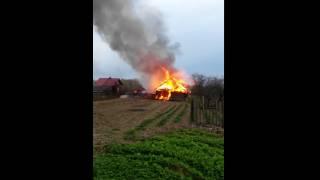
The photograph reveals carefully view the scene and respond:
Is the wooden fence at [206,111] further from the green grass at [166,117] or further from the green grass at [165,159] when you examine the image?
the green grass at [165,159]

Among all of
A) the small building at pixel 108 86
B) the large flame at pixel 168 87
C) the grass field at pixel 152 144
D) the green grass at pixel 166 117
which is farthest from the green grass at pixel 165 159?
the small building at pixel 108 86

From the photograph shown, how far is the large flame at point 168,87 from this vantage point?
1493 centimetres

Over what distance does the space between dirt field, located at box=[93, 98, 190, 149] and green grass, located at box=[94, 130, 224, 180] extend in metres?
0.84

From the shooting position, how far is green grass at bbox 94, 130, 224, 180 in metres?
8.27

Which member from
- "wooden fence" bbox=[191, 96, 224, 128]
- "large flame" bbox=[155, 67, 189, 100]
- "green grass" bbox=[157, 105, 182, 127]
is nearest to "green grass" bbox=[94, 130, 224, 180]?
"wooden fence" bbox=[191, 96, 224, 128]

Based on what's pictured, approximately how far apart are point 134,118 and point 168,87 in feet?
7.08

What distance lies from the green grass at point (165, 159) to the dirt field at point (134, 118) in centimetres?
84
